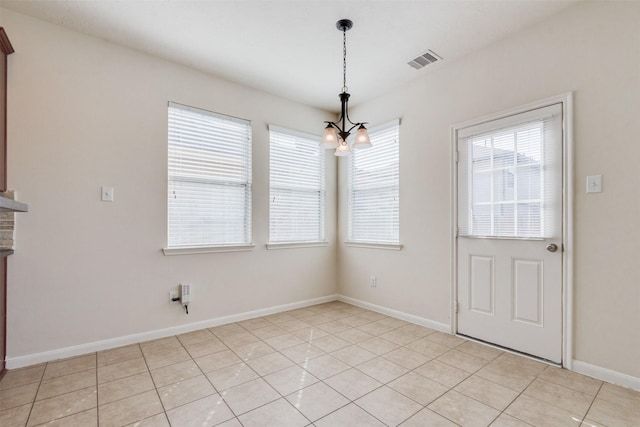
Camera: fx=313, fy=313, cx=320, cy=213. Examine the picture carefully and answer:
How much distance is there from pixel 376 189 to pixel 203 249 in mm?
2225

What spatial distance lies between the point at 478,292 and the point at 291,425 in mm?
2149

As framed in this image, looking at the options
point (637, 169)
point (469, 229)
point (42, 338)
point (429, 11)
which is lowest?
point (42, 338)

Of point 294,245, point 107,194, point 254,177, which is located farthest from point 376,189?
point 107,194

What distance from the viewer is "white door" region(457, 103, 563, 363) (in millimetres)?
2541

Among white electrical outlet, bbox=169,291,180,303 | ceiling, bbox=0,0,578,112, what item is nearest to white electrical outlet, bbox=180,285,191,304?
white electrical outlet, bbox=169,291,180,303

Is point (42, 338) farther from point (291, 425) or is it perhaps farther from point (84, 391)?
point (291, 425)

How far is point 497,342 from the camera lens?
113 inches

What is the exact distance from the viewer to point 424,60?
10.4 feet

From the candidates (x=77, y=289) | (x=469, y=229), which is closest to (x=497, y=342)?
(x=469, y=229)

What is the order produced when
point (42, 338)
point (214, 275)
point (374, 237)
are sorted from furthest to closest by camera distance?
1. point (374, 237)
2. point (214, 275)
3. point (42, 338)

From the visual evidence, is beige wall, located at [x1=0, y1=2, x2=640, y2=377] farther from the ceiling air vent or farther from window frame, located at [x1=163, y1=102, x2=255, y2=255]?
the ceiling air vent

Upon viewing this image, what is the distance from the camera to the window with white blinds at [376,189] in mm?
3832

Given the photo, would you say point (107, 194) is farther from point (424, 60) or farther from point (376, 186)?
point (424, 60)

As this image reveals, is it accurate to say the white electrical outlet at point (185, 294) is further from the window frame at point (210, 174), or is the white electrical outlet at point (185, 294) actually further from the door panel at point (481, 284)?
the door panel at point (481, 284)
